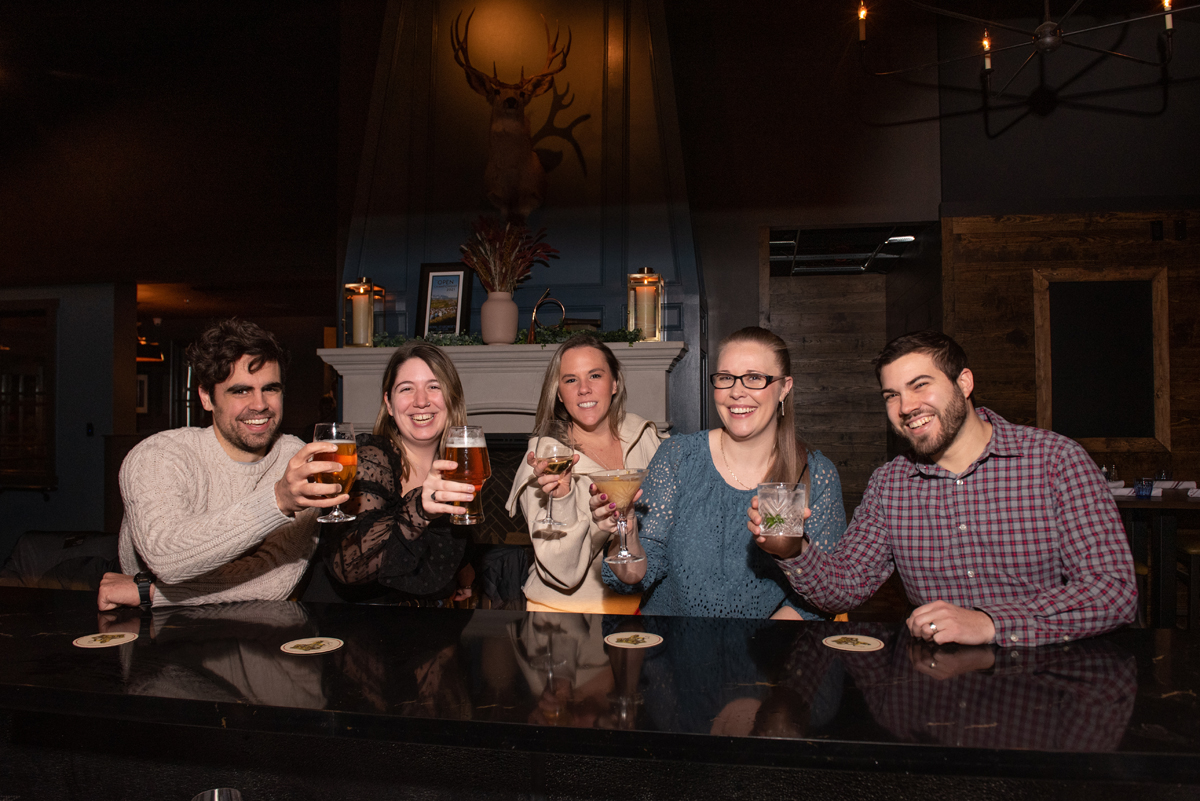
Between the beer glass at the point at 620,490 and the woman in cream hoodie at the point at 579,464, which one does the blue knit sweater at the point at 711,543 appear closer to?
the beer glass at the point at 620,490

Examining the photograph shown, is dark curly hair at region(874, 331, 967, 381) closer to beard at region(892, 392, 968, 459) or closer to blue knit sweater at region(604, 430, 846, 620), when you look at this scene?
beard at region(892, 392, 968, 459)

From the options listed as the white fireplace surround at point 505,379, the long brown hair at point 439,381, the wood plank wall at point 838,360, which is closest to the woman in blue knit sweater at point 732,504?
the long brown hair at point 439,381

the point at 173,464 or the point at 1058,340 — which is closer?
the point at 173,464

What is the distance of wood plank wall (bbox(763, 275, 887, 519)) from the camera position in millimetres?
8164

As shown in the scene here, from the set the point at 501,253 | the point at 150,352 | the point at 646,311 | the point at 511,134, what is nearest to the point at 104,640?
the point at 646,311

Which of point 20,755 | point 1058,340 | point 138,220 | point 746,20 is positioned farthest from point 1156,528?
point 138,220

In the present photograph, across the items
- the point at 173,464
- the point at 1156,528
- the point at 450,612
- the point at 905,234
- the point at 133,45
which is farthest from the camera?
the point at 905,234

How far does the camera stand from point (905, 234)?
6641mm

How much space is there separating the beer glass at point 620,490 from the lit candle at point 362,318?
11.6 feet

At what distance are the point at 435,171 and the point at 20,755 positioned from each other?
14.8 feet

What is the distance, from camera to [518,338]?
473 cm

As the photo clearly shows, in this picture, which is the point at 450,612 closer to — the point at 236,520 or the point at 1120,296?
the point at 236,520

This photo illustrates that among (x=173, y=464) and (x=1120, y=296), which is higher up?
(x=1120, y=296)

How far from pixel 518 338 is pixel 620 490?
10.2ft
